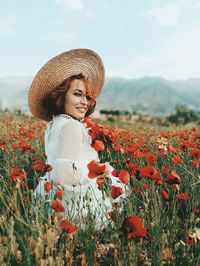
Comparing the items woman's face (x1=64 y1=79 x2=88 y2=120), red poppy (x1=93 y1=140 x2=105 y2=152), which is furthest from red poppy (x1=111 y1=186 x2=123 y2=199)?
woman's face (x1=64 y1=79 x2=88 y2=120)

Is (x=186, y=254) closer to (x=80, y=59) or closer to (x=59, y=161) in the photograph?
(x=59, y=161)

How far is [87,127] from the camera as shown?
2922mm

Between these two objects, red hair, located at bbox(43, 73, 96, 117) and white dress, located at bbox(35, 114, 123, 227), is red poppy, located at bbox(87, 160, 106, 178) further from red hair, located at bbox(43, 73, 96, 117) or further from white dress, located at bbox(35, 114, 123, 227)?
red hair, located at bbox(43, 73, 96, 117)

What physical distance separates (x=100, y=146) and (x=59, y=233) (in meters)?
0.64

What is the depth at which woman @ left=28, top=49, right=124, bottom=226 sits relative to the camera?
265 cm

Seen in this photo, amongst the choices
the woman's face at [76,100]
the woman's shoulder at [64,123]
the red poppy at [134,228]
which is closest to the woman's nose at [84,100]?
the woman's face at [76,100]

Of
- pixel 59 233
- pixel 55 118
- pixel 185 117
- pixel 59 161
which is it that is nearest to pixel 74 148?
pixel 59 161

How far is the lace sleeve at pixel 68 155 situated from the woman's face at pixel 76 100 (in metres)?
0.35

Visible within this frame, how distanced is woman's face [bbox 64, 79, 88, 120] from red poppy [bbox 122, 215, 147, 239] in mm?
1705

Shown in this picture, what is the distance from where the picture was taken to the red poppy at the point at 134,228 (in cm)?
153

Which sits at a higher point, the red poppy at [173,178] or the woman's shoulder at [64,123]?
the woman's shoulder at [64,123]

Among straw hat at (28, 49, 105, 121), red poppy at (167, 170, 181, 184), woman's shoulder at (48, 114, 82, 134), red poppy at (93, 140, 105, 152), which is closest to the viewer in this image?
red poppy at (167, 170, 181, 184)

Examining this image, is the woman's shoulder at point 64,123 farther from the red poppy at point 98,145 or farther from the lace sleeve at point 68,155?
the red poppy at point 98,145

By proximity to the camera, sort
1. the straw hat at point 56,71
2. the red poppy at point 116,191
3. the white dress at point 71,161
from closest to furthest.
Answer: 1. the red poppy at point 116,191
2. the white dress at point 71,161
3. the straw hat at point 56,71
